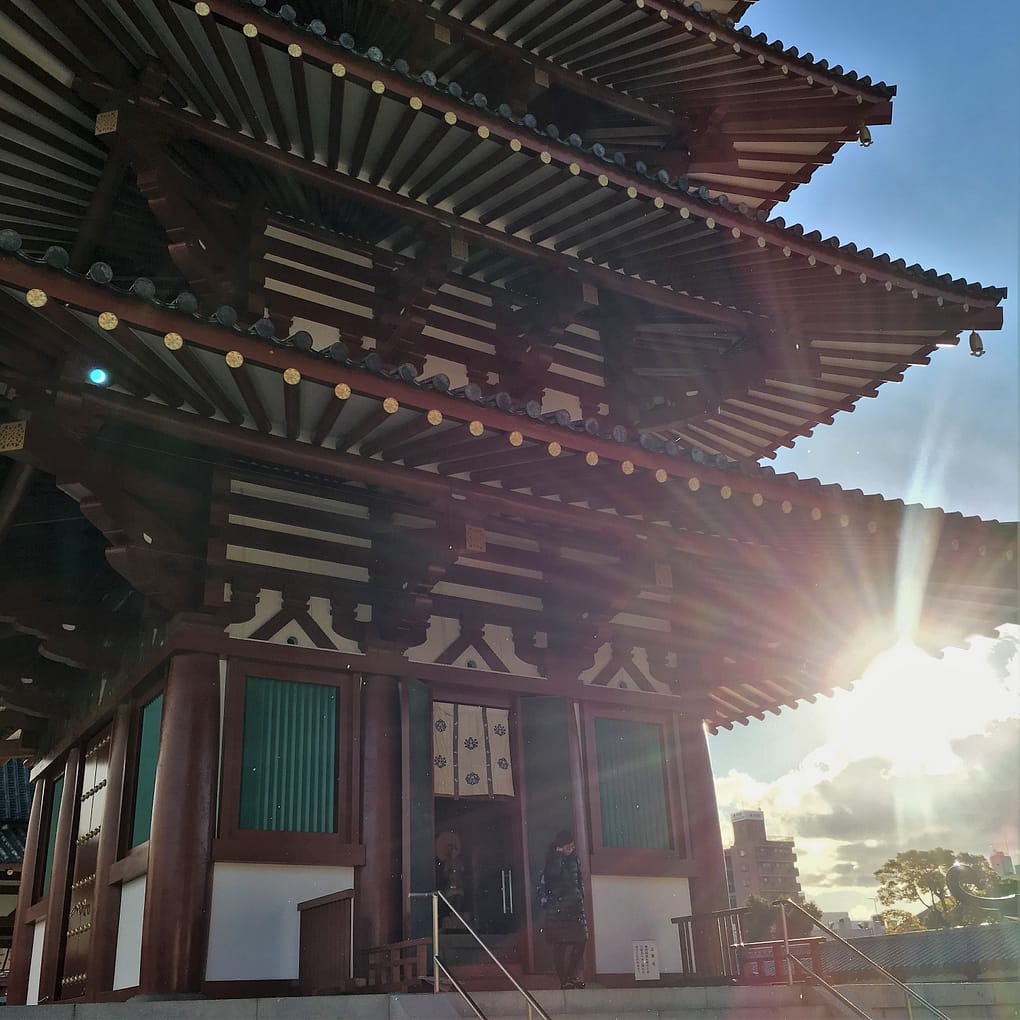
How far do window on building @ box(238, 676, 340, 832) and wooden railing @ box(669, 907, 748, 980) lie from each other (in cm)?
364

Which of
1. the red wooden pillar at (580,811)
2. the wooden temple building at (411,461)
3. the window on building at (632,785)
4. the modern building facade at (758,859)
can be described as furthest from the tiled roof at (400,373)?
the modern building facade at (758,859)

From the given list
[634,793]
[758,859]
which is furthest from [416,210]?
[758,859]

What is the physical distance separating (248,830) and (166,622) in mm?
1805

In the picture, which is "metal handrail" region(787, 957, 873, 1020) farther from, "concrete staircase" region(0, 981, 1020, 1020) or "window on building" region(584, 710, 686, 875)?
"window on building" region(584, 710, 686, 875)

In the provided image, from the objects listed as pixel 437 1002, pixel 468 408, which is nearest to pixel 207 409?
pixel 468 408

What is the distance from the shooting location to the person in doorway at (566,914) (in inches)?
320

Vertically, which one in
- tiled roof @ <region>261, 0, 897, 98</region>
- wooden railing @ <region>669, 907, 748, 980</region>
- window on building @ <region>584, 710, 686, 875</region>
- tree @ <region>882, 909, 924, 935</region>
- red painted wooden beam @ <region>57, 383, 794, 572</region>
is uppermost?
tiled roof @ <region>261, 0, 897, 98</region>

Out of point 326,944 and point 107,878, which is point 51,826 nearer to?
point 107,878

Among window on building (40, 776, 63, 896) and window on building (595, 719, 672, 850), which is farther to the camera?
window on building (40, 776, 63, 896)

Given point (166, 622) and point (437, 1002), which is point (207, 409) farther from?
point (437, 1002)

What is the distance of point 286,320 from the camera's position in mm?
8508

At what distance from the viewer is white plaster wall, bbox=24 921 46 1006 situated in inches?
418

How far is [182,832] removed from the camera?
7.27 metres

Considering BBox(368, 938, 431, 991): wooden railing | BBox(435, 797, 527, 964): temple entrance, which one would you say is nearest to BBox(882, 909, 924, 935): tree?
BBox(435, 797, 527, 964): temple entrance
